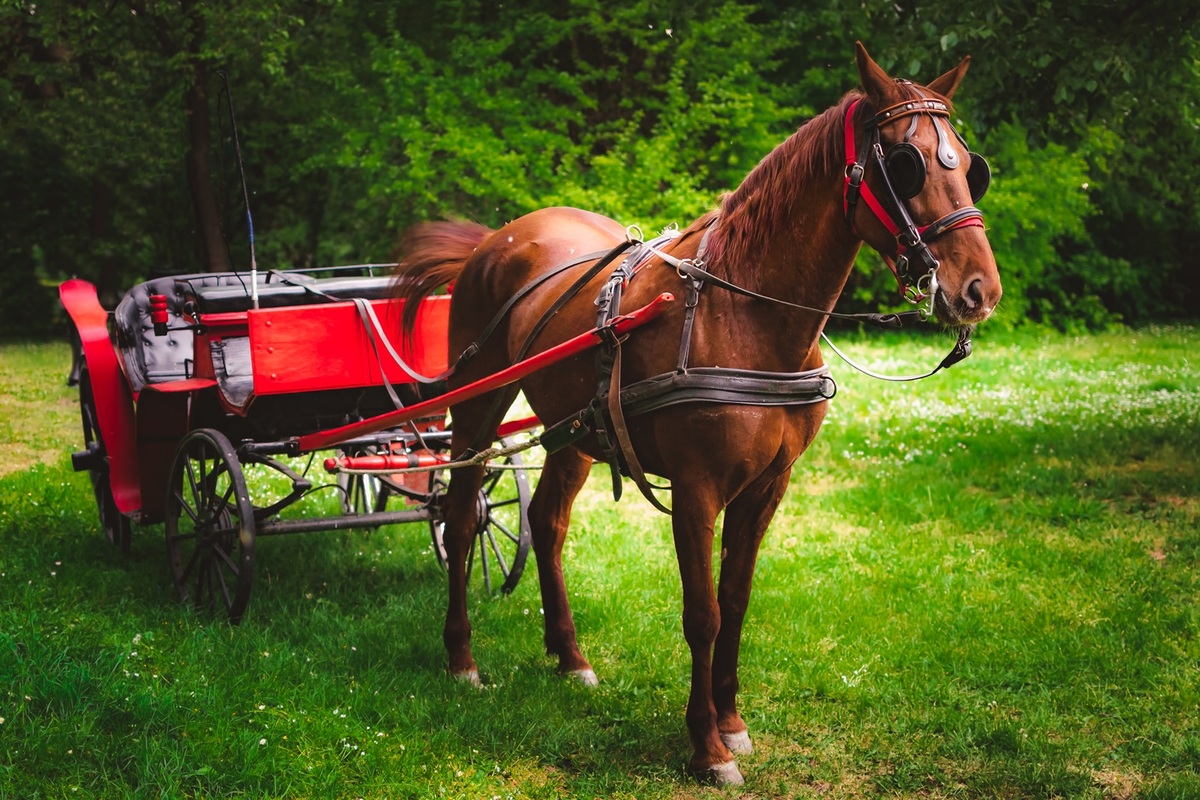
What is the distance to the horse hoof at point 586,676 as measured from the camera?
4621mm

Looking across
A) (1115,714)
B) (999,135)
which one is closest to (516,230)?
(1115,714)

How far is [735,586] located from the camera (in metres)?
3.97

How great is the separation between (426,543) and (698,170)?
890cm

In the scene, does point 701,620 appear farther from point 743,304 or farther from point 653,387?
point 743,304

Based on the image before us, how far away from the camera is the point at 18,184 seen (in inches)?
806

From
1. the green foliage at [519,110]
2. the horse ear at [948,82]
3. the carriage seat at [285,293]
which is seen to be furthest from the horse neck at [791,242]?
the green foliage at [519,110]

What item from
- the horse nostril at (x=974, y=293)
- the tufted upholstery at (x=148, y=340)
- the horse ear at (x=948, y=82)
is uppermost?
the horse ear at (x=948, y=82)

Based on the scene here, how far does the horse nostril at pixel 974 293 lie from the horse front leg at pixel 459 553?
2494 millimetres

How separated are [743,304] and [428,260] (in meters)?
2.16

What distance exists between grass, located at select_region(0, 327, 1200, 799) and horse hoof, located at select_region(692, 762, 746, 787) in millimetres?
42

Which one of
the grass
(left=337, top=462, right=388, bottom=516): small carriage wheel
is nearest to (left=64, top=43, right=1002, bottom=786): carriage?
the grass

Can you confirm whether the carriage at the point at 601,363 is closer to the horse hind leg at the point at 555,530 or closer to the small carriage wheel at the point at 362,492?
the horse hind leg at the point at 555,530

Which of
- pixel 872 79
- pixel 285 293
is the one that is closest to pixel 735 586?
pixel 872 79

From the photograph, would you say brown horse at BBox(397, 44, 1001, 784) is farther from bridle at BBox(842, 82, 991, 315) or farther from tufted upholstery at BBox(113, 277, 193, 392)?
tufted upholstery at BBox(113, 277, 193, 392)
